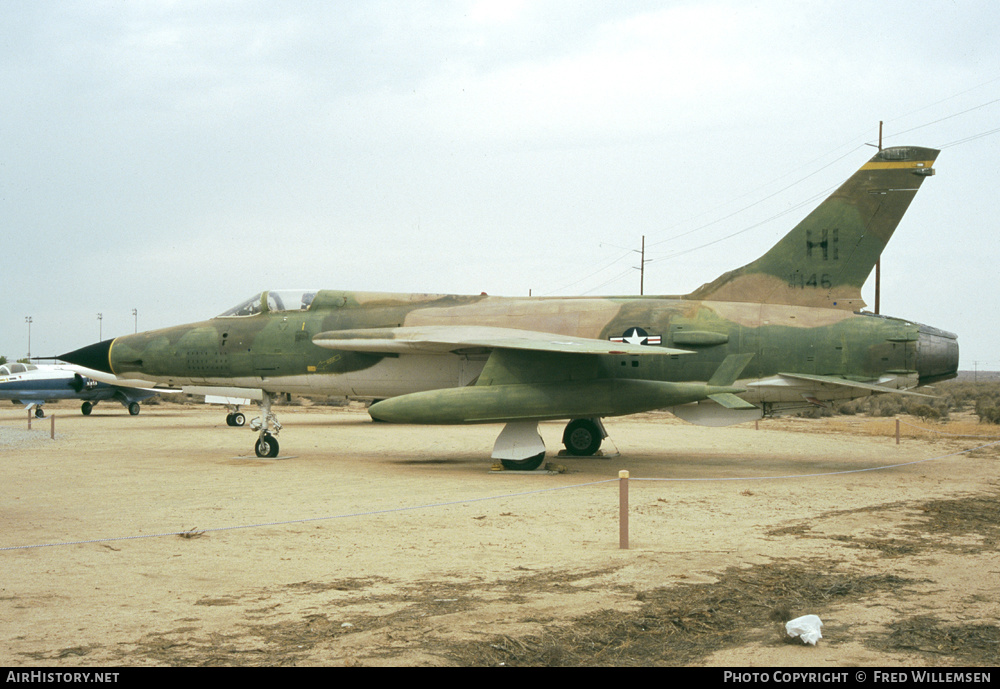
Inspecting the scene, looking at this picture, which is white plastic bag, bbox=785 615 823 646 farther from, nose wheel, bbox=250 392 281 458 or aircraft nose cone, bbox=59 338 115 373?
aircraft nose cone, bbox=59 338 115 373

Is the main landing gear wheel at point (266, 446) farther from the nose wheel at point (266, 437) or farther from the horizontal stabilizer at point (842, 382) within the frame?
the horizontal stabilizer at point (842, 382)

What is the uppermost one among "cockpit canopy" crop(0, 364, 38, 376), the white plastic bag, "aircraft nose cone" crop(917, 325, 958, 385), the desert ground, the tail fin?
the tail fin

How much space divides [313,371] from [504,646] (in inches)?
432

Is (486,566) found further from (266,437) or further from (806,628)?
(266,437)

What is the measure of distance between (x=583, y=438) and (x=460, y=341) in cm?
434

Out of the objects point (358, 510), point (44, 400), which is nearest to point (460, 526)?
point (358, 510)

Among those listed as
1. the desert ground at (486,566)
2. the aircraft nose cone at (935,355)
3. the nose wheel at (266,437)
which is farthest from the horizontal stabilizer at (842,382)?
the nose wheel at (266,437)

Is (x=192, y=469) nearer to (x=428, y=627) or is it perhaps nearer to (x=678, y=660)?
(x=428, y=627)

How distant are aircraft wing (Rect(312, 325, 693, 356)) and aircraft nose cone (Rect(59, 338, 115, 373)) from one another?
4.42 m

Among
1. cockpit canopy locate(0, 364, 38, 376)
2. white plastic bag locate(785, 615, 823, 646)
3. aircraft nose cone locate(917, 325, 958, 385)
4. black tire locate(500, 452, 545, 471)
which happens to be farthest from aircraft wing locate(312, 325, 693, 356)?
cockpit canopy locate(0, 364, 38, 376)

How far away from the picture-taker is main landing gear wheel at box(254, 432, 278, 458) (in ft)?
50.3

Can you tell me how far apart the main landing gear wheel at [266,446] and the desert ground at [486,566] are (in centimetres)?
81

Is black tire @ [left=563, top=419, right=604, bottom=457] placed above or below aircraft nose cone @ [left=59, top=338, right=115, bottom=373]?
below

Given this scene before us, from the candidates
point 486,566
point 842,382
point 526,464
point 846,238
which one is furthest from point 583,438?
point 486,566
